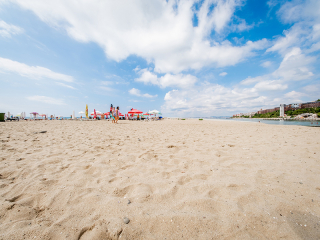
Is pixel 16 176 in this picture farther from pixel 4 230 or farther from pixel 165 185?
pixel 165 185

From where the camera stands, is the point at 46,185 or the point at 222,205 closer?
the point at 222,205

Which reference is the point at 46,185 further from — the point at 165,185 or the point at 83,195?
the point at 165,185

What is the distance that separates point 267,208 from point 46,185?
10.8 ft

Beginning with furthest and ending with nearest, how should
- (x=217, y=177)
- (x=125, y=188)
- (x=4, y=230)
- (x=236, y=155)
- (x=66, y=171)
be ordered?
1. (x=236, y=155)
2. (x=66, y=171)
3. (x=217, y=177)
4. (x=125, y=188)
5. (x=4, y=230)

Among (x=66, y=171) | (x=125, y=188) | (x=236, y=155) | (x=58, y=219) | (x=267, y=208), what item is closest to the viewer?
(x=58, y=219)

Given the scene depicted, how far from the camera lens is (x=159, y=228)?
129cm

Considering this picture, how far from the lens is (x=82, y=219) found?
4.61ft

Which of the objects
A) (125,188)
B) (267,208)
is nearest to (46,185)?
(125,188)

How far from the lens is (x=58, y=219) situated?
1.41 meters

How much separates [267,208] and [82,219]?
7.33 ft

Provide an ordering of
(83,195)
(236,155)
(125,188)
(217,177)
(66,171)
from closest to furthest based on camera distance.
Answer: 1. (83,195)
2. (125,188)
3. (217,177)
4. (66,171)
5. (236,155)

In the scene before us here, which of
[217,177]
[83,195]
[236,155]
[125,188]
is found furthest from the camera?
[236,155]

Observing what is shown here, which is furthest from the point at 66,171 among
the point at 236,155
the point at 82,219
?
the point at 236,155

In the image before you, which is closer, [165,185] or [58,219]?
[58,219]
